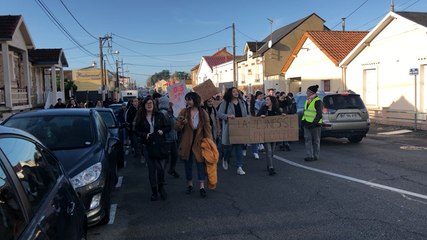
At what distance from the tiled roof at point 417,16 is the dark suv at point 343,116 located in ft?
27.2

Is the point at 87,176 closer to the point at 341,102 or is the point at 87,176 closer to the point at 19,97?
the point at 341,102

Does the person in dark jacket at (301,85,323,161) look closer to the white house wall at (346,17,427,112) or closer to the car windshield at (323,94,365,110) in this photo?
the car windshield at (323,94,365,110)

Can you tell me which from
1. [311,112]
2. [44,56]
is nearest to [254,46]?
[44,56]

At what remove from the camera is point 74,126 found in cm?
680

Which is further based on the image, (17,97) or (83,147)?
(17,97)

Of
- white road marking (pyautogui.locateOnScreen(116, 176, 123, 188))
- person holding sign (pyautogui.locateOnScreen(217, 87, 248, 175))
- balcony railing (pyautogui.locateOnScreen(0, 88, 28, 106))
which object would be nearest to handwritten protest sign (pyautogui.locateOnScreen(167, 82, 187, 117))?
person holding sign (pyautogui.locateOnScreen(217, 87, 248, 175))

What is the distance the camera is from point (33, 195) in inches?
108

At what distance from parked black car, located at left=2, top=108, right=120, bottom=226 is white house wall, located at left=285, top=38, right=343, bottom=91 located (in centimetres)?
2203

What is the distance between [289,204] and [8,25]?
17430mm

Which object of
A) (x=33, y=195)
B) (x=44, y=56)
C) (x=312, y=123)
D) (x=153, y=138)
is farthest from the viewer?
(x=44, y=56)

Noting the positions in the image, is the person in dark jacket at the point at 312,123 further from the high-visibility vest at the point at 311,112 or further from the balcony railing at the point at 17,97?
the balcony railing at the point at 17,97

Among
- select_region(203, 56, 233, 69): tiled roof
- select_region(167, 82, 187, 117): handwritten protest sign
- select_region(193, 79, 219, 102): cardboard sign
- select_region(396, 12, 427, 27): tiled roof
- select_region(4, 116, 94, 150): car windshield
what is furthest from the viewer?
select_region(203, 56, 233, 69): tiled roof

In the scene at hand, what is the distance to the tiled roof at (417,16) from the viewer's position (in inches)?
783

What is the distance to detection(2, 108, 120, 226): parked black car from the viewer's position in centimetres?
535
